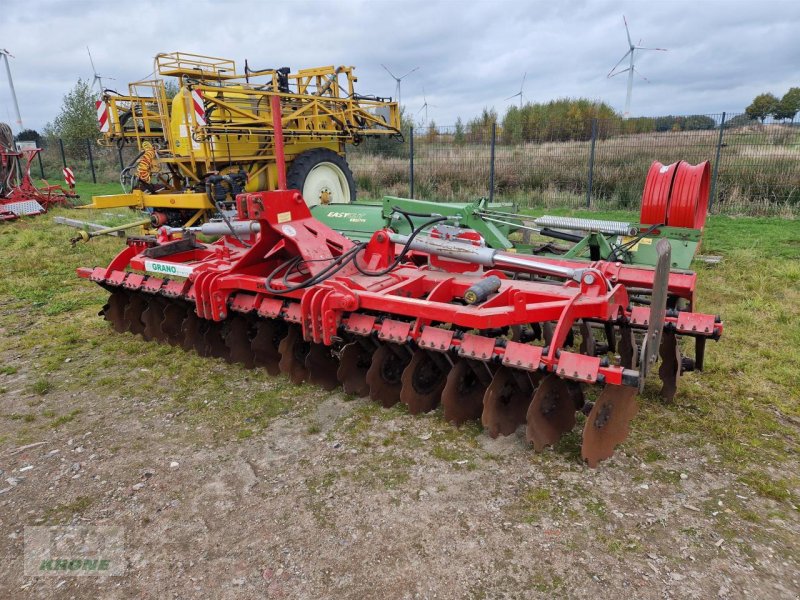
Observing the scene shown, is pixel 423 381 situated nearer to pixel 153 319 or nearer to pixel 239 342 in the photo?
pixel 239 342

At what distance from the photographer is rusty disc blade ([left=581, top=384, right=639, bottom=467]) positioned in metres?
2.93

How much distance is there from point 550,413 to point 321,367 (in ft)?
5.50

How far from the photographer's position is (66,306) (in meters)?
5.87

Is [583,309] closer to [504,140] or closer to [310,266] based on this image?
[310,266]

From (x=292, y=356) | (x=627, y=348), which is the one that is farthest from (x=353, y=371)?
(x=627, y=348)

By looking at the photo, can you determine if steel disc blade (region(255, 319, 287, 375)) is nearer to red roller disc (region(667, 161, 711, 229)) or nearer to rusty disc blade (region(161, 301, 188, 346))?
rusty disc blade (region(161, 301, 188, 346))

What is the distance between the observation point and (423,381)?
11.8ft

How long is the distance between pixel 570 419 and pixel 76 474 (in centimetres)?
277

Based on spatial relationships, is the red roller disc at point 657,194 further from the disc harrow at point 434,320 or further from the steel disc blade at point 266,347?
the steel disc blade at point 266,347

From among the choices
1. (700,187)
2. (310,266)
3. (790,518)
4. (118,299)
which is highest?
(700,187)

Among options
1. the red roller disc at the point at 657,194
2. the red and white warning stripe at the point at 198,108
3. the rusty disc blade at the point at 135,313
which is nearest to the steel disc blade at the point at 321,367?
the rusty disc blade at the point at 135,313

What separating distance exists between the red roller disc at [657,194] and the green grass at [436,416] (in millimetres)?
1154

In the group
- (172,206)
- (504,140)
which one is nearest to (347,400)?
(172,206)

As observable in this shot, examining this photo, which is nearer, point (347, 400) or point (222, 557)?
point (222, 557)
